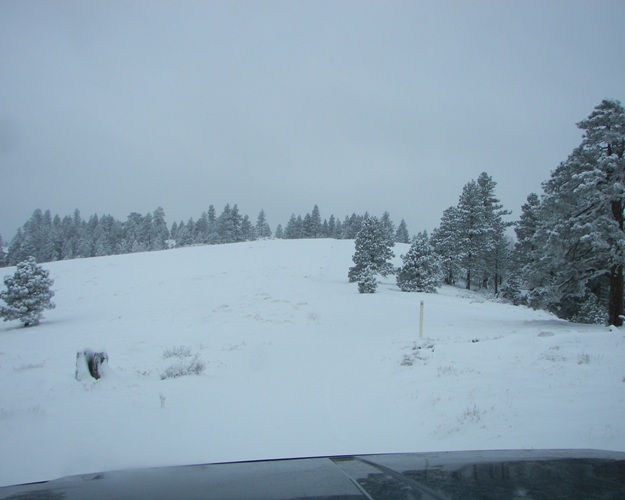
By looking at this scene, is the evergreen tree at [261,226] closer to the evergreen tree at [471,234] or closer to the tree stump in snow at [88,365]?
the evergreen tree at [471,234]

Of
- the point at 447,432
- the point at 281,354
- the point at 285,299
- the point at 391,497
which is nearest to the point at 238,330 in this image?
the point at 281,354

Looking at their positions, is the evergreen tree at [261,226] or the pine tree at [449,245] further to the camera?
the evergreen tree at [261,226]

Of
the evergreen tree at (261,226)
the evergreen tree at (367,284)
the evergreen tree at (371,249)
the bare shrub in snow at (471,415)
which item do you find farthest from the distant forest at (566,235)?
the evergreen tree at (261,226)

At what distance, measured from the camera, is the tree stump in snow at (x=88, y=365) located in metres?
8.01

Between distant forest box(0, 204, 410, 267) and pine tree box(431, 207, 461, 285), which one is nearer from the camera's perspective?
pine tree box(431, 207, 461, 285)

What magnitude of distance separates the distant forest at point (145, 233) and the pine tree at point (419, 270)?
49.0 m

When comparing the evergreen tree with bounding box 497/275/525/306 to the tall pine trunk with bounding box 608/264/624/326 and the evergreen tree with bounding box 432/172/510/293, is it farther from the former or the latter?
the tall pine trunk with bounding box 608/264/624/326

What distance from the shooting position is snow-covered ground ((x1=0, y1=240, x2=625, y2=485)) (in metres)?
4.96

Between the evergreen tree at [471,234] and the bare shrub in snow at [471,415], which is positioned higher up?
the evergreen tree at [471,234]

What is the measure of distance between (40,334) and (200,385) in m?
15.7

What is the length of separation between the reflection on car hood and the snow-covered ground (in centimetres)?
236

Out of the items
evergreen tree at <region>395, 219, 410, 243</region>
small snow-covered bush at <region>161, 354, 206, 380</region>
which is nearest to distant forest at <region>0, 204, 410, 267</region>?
evergreen tree at <region>395, 219, 410, 243</region>

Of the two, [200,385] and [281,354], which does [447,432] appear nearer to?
[200,385]

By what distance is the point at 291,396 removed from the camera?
750cm
